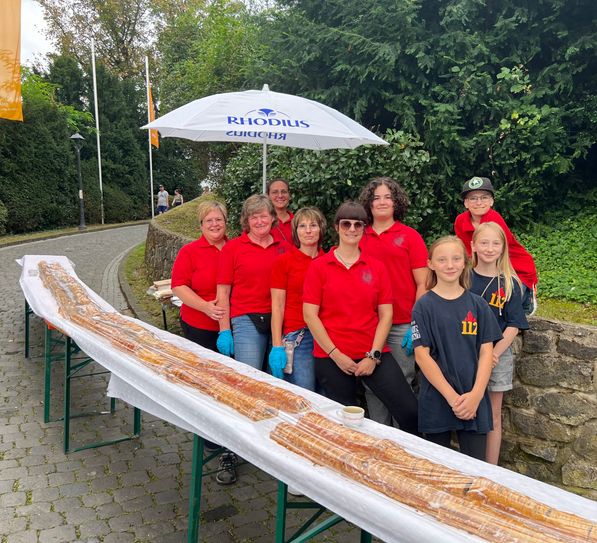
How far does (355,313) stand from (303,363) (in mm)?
615

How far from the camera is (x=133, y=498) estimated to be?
3.68 m

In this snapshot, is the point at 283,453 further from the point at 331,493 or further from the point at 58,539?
the point at 58,539

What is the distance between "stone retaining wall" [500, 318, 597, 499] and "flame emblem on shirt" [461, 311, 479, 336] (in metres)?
1.06

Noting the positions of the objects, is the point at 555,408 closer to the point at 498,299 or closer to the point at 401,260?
the point at 498,299

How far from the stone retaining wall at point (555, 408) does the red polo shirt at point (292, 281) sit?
1.60 metres

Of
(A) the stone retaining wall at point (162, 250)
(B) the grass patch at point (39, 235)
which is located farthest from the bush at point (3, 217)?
(A) the stone retaining wall at point (162, 250)

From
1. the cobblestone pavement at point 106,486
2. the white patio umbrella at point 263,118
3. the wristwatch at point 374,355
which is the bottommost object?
the cobblestone pavement at point 106,486

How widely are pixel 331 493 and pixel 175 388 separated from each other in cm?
115

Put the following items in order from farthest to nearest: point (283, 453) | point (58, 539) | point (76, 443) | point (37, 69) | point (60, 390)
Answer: point (37, 69) → point (60, 390) → point (76, 443) → point (58, 539) → point (283, 453)

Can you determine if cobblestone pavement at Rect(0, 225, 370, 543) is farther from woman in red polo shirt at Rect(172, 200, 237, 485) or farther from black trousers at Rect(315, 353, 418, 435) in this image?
black trousers at Rect(315, 353, 418, 435)

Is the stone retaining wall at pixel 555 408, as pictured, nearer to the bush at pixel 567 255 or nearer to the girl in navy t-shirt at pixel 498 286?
the girl in navy t-shirt at pixel 498 286

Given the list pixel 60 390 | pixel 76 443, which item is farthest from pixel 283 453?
pixel 60 390

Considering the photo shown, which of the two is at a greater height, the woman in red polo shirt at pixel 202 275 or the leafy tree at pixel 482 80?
the leafy tree at pixel 482 80

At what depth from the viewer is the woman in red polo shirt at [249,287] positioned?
12.6 feet
